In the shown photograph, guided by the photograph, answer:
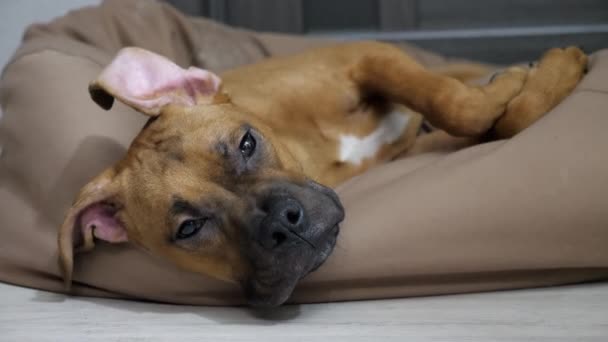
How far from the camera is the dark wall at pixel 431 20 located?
487 cm

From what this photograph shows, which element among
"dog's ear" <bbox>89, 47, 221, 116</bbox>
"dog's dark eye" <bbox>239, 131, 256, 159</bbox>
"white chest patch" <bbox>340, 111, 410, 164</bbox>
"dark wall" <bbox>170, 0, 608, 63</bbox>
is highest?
"dog's ear" <bbox>89, 47, 221, 116</bbox>

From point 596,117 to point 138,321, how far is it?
1.40 meters

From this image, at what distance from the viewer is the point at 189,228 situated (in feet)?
7.25

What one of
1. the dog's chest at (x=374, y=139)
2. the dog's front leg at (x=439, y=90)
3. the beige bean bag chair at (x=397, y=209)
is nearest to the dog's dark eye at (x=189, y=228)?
the beige bean bag chair at (x=397, y=209)

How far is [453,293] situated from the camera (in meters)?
2.20

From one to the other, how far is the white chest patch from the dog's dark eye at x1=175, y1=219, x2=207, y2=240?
84 cm

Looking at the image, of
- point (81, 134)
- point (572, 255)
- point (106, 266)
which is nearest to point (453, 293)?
point (572, 255)

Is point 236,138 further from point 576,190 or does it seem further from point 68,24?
point 68,24

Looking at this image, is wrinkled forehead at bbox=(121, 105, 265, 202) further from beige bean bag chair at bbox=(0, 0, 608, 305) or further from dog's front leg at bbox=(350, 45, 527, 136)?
dog's front leg at bbox=(350, 45, 527, 136)

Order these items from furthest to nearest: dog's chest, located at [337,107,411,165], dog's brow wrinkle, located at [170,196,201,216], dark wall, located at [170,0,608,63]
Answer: dark wall, located at [170,0,608,63]
dog's chest, located at [337,107,411,165]
dog's brow wrinkle, located at [170,196,201,216]

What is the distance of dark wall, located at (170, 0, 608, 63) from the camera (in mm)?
4867

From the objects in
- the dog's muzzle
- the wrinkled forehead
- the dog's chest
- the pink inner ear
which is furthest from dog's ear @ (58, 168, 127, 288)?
the dog's chest

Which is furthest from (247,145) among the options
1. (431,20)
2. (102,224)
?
(431,20)

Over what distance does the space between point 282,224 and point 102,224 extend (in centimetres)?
72
